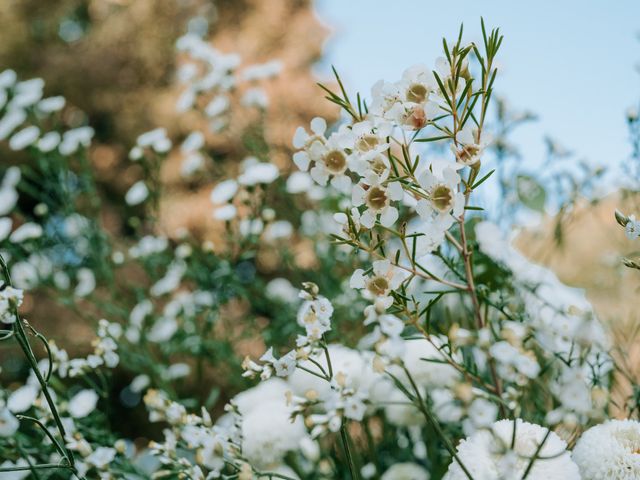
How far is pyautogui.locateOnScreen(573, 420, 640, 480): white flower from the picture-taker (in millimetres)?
351

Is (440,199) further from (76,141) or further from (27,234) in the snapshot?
(76,141)

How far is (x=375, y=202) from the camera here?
36 centimetres

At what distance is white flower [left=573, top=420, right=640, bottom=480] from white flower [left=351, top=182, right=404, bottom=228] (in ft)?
0.55

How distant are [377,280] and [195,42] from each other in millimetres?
866

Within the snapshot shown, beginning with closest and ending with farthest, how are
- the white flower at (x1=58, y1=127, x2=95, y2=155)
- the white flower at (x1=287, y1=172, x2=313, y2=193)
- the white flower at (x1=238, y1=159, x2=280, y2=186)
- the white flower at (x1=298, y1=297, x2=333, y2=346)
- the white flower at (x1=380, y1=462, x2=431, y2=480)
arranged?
the white flower at (x1=298, y1=297, x2=333, y2=346), the white flower at (x1=380, y1=462, x2=431, y2=480), the white flower at (x1=238, y1=159, x2=280, y2=186), the white flower at (x1=287, y1=172, x2=313, y2=193), the white flower at (x1=58, y1=127, x2=95, y2=155)

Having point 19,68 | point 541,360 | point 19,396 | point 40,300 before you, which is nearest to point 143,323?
point 19,396

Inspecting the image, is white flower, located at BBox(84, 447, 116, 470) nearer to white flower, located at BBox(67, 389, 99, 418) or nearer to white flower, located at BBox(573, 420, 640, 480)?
white flower, located at BBox(67, 389, 99, 418)

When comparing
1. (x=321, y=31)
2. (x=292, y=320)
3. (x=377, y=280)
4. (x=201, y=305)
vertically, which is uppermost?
(x=321, y=31)

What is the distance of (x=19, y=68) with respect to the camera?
3771mm

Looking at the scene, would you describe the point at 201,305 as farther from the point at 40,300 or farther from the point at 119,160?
the point at 119,160

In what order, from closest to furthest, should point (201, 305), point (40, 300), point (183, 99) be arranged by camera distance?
point (201, 305)
point (183, 99)
point (40, 300)

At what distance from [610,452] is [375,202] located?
0.61 ft

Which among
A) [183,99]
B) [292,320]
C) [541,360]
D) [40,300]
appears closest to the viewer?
[541,360]

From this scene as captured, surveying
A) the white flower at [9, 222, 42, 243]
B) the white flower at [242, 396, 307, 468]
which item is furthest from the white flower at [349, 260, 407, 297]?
the white flower at [9, 222, 42, 243]
